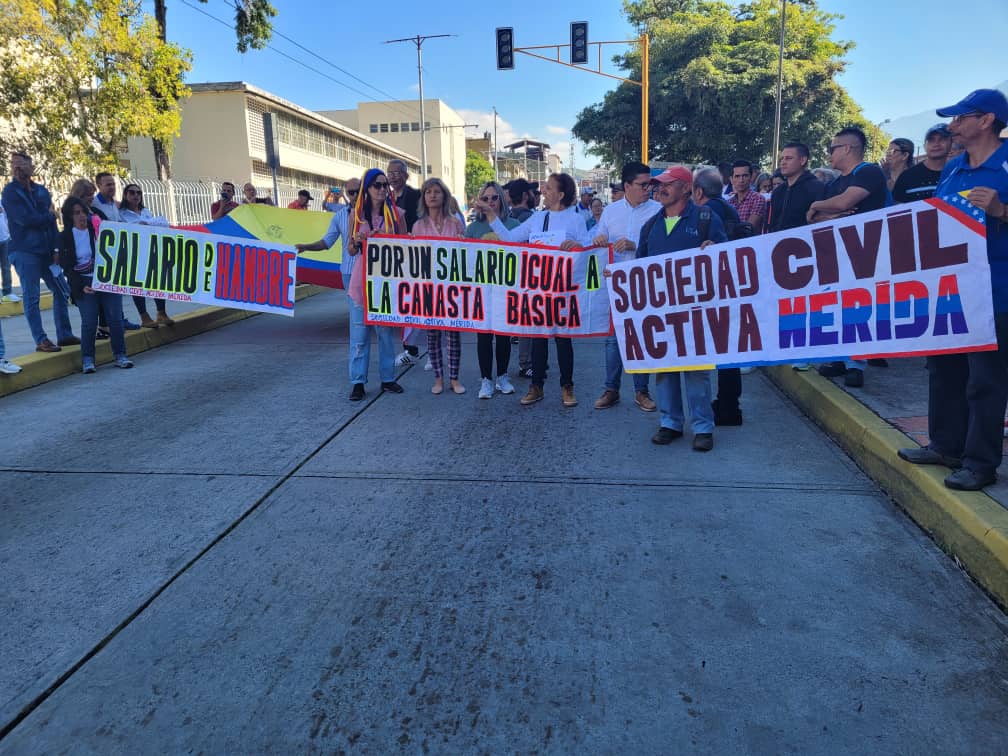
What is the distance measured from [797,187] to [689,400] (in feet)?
8.21

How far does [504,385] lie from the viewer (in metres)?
6.39

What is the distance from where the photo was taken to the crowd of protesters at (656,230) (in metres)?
3.46

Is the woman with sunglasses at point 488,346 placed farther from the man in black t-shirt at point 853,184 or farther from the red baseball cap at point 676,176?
the man in black t-shirt at point 853,184

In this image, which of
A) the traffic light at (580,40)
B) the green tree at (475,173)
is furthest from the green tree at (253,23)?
the green tree at (475,173)

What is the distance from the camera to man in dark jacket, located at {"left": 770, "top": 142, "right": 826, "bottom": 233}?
6008 millimetres

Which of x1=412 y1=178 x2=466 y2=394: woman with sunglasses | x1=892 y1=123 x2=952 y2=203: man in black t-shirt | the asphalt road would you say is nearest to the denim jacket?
the asphalt road

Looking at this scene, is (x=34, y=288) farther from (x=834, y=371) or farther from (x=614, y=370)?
(x=834, y=371)

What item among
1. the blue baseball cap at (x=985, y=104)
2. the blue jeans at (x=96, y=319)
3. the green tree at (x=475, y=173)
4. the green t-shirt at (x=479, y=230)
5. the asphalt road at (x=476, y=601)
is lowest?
the asphalt road at (x=476, y=601)

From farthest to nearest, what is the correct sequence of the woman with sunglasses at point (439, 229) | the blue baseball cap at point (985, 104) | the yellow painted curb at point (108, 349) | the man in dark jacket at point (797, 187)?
the yellow painted curb at point (108, 349) < the woman with sunglasses at point (439, 229) < the man in dark jacket at point (797, 187) < the blue baseball cap at point (985, 104)

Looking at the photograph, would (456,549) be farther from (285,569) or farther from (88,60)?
(88,60)

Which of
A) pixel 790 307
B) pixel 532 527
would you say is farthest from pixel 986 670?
pixel 790 307

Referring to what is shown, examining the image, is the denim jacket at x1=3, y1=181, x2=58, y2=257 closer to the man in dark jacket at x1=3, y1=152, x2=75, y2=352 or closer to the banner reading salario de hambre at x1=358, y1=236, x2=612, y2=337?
the man in dark jacket at x1=3, y1=152, x2=75, y2=352

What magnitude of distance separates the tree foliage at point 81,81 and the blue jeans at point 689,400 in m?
17.6

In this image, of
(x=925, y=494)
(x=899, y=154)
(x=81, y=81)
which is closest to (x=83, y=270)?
(x=925, y=494)
